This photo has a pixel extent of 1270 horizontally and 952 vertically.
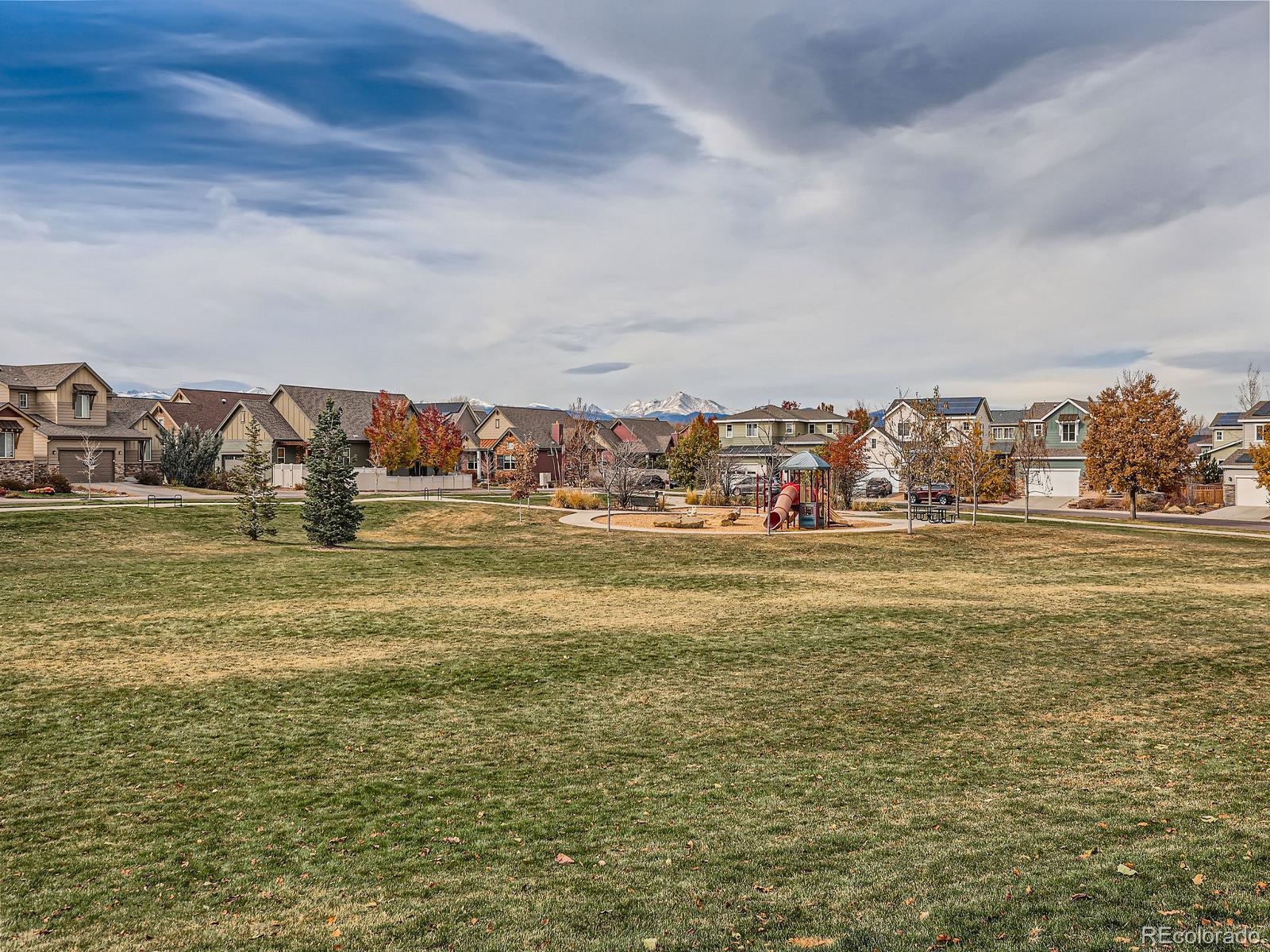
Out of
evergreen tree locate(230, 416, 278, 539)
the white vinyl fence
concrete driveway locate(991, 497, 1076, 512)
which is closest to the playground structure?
concrete driveway locate(991, 497, 1076, 512)

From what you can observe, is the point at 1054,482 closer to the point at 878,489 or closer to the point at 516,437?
the point at 878,489

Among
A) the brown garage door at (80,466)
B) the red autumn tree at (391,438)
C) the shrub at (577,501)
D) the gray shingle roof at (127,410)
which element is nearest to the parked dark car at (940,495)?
the shrub at (577,501)

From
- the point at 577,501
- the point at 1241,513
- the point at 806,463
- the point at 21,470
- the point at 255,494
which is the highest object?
the point at 806,463

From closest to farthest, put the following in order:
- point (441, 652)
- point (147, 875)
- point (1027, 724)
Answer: point (147, 875) < point (1027, 724) < point (441, 652)

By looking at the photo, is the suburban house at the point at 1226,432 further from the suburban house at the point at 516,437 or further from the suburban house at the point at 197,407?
the suburban house at the point at 197,407

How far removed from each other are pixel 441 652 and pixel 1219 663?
1219cm

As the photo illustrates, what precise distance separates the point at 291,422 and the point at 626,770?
66127 mm

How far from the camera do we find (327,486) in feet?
92.9

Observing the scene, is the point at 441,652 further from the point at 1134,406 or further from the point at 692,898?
the point at 1134,406

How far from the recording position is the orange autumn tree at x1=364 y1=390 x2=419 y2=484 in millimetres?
62594

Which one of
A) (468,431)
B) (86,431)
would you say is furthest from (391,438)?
(468,431)

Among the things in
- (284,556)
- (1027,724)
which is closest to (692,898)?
(1027,724)

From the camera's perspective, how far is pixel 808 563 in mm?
25812

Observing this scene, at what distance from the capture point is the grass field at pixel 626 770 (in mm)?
5758
